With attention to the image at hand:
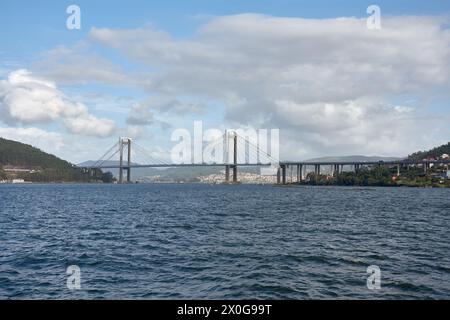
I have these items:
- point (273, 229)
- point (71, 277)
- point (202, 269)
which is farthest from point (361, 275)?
point (273, 229)

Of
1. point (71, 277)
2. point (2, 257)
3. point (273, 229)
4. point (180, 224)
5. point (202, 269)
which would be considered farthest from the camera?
point (180, 224)

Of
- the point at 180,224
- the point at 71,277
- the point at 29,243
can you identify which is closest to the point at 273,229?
the point at 180,224

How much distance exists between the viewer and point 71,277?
2130 centimetres

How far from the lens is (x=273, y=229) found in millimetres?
39406

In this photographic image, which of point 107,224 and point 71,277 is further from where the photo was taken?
point 107,224

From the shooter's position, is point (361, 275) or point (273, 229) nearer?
point (361, 275)
